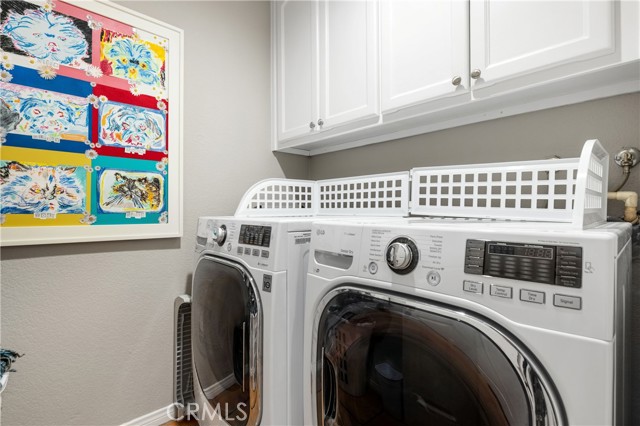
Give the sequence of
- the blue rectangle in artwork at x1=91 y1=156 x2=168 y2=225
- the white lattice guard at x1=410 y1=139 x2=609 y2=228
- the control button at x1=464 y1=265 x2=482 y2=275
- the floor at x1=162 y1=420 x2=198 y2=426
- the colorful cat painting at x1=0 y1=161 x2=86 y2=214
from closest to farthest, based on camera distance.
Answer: the control button at x1=464 y1=265 x2=482 y2=275 < the white lattice guard at x1=410 y1=139 x2=609 y2=228 < the colorful cat painting at x1=0 y1=161 x2=86 y2=214 < the blue rectangle in artwork at x1=91 y1=156 x2=168 y2=225 < the floor at x1=162 y1=420 x2=198 y2=426

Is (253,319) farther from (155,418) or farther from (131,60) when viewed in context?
(131,60)

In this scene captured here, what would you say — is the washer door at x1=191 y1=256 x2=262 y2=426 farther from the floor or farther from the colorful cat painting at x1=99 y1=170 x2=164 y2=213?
the colorful cat painting at x1=99 y1=170 x2=164 y2=213

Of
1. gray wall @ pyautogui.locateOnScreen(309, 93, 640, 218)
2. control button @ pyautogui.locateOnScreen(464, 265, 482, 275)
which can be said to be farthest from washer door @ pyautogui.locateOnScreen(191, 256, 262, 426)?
gray wall @ pyautogui.locateOnScreen(309, 93, 640, 218)

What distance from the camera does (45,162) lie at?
126 centimetres

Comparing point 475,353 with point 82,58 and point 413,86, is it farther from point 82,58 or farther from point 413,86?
point 82,58

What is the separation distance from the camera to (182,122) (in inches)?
64.1

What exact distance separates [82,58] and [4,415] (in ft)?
4.94

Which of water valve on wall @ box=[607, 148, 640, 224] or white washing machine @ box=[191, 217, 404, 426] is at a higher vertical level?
water valve on wall @ box=[607, 148, 640, 224]

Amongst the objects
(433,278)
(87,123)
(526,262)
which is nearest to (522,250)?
(526,262)

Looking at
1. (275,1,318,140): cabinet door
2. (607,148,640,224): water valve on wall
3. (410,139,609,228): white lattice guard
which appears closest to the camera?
(410,139,609,228): white lattice guard

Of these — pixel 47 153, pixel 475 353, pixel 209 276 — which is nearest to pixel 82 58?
pixel 47 153

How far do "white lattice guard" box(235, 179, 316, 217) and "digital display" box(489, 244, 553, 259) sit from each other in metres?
1.24

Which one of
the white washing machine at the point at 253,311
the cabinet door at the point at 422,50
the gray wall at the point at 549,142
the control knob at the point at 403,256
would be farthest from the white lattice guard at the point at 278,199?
the control knob at the point at 403,256

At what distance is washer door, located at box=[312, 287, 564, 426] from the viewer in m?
0.54
